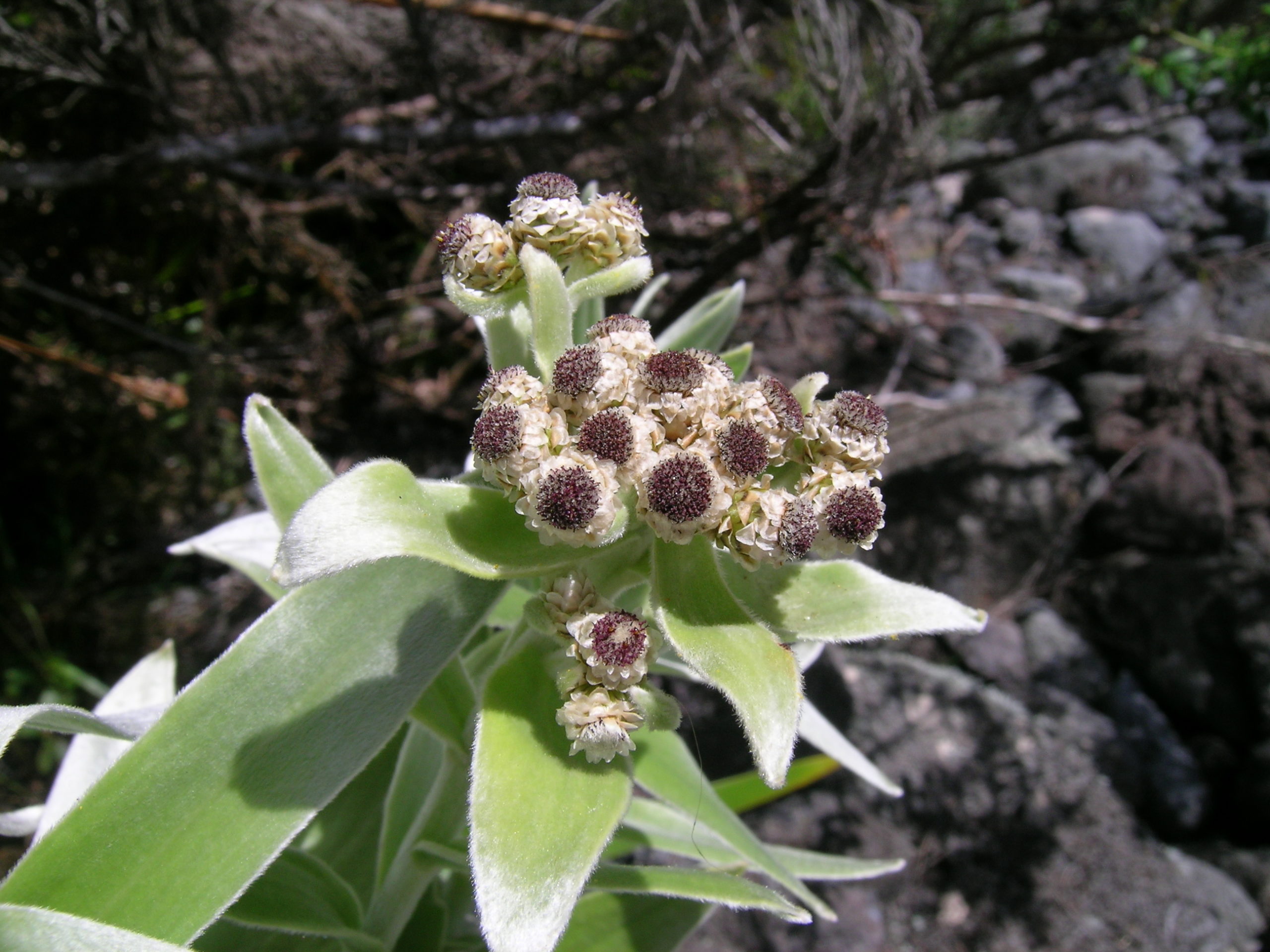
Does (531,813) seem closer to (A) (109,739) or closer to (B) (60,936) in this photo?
(B) (60,936)

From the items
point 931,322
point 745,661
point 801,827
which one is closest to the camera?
point 745,661

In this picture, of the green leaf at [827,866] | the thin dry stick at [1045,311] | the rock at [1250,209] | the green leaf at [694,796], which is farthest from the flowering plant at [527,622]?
the rock at [1250,209]

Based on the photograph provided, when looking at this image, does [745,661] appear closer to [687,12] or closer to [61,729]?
[61,729]

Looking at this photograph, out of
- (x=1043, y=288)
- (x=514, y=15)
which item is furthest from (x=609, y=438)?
(x=1043, y=288)

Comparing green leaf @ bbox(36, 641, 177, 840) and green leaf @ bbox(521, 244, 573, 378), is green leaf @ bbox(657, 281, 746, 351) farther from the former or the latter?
green leaf @ bbox(36, 641, 177, 840)

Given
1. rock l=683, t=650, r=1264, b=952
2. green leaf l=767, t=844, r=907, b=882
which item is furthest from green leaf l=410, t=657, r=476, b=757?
rock l=683, t=650, r=1264, b=952

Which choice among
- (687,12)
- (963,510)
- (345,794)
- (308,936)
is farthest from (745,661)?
(963,510)

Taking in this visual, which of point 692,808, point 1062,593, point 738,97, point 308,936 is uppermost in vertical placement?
point 738,97
